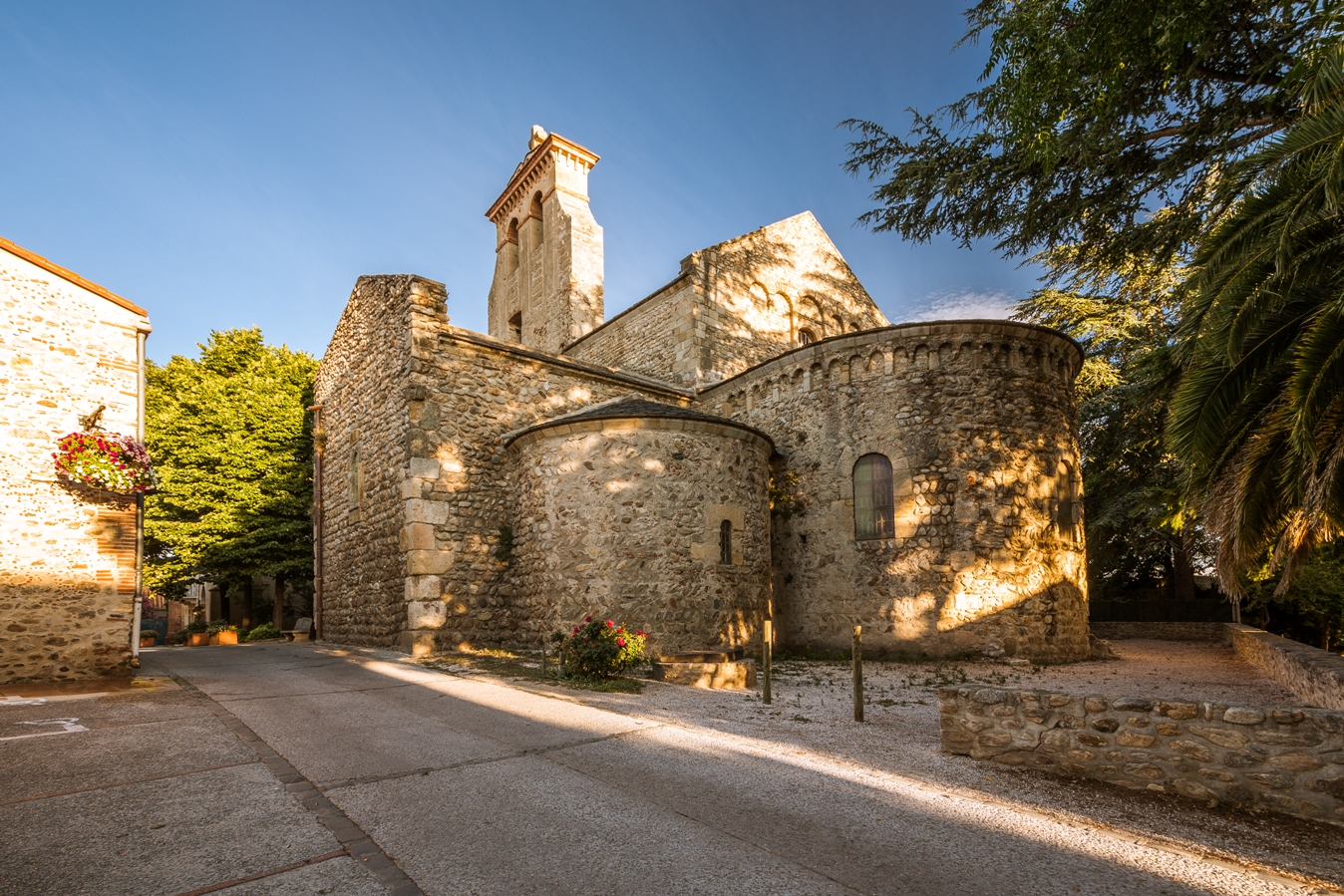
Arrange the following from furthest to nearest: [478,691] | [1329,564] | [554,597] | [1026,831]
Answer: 1. [1329,564]
2. [554,597]
3. [478,691]
4. [1026,831]

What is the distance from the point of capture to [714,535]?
12.7 metres

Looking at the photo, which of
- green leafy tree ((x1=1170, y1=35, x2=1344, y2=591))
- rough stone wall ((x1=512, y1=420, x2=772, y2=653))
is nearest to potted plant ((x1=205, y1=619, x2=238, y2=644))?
rough stone wall ((x1=512, y1=420, x2=772, y2=653))

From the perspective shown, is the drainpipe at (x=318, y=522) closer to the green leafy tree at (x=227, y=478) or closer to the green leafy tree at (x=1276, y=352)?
the green leafy tree at (x=227, y=478)

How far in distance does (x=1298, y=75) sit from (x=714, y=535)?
31.4ft

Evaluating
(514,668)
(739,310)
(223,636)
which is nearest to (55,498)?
(514,668)

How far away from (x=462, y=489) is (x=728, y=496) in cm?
527

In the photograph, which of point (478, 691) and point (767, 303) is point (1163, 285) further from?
point (478, 691)

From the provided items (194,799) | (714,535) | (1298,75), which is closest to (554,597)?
(714,535)

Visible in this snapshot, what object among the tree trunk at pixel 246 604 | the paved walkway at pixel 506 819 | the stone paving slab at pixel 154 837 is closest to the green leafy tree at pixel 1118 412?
the paved walkway at pixel 506 819

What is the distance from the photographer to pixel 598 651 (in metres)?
9.42

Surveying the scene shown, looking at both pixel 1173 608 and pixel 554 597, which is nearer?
pixel 554 597

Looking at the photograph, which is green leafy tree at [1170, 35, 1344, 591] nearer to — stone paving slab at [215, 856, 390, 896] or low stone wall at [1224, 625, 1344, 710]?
low stone wall at [1224, 625, 1344, 710]

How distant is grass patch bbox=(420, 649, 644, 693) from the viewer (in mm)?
9039

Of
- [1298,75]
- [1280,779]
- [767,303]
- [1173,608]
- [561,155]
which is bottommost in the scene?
[1173,608]
